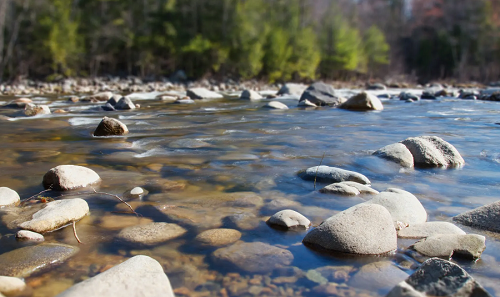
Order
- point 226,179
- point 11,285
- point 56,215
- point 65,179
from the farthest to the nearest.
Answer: point 226,179 → point 65,179 → point 56,215 → point 11,285

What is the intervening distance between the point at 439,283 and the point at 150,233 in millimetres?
1541

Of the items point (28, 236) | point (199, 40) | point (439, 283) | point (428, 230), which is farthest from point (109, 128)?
point (199, 40)

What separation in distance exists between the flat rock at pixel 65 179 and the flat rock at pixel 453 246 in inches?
99.4

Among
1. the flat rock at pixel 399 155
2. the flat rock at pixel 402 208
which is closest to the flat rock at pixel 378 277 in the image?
the flat rock at pixel 402 208

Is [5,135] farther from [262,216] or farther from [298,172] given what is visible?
[262,216]

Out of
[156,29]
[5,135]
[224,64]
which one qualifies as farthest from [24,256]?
[156,29]

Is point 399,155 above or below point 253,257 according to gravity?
above

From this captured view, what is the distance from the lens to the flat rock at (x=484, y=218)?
253cm

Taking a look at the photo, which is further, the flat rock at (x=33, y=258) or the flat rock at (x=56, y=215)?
the flat rock at (x=56, y=215)

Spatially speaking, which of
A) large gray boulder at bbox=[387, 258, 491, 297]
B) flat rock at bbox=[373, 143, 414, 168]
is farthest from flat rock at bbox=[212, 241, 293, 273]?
flat rock at bbox=[373, 143, 414, 168]

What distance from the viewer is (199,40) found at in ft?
88.0

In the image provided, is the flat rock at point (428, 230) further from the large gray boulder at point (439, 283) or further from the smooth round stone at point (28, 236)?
the smooth round stone at point (28, 236)

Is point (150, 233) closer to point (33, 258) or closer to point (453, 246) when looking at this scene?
point (33, 258)

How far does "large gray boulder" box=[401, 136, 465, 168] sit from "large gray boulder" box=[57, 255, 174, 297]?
3182 millimetres
